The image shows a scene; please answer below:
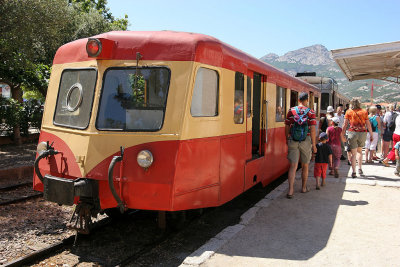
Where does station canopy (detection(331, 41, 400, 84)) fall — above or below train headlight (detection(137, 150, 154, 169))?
above

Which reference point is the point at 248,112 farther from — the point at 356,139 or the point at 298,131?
the point at 356,139

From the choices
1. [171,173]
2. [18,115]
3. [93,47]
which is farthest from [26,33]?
[171,173]

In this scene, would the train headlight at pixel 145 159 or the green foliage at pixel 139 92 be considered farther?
the green foliage at pixel 139 92

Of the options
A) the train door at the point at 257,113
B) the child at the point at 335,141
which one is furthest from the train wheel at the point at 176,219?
the child at the point at 335,141

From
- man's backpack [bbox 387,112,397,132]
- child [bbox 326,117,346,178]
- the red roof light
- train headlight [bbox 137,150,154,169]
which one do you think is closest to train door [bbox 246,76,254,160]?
train headlight [bbox 137,150,154,169]

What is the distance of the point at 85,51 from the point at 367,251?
4.52 meters

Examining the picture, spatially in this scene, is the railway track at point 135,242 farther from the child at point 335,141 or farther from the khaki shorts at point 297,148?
the child at point 335,141

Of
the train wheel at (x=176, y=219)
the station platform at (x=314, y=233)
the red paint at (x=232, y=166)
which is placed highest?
the red paint at (x=232, y=166)

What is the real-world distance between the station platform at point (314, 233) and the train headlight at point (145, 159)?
3.94 ft

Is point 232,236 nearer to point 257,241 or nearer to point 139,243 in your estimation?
point 257,241

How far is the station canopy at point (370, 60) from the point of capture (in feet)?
32.6

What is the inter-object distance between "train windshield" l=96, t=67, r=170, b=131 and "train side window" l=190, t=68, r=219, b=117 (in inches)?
15.6

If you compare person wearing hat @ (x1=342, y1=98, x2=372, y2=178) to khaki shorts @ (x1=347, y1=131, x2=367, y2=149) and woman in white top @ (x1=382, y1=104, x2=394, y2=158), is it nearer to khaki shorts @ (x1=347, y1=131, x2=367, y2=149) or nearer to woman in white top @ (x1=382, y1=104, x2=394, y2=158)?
khaki shorts @ (x1=347, y1=131, x2=367, y2=149)

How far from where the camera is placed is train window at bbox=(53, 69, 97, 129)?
4.63 meters
